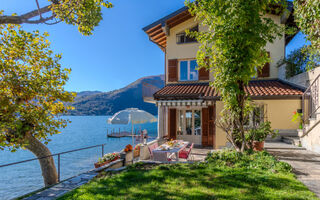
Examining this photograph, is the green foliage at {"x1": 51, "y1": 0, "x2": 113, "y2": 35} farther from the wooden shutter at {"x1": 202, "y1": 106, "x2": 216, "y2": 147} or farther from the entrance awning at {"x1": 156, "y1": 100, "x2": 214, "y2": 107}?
the wooden shutter at {"x1": 202, "y1": 106, "x2": 216, "y2": 147}

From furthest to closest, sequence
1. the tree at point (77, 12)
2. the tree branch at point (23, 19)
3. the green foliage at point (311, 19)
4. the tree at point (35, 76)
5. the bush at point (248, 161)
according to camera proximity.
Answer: the tree at point (77, 12)
the tree at point (35, 76)
the bush at point (248, 161)
the tree branch at point (23, 19)
the green foliage at point (311, 19)

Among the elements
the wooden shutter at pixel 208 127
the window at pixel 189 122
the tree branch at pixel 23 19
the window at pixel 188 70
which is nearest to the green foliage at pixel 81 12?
the tree branch at pixel 23 19

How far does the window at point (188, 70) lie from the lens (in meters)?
16.7

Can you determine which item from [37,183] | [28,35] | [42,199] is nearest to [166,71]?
[28,35]

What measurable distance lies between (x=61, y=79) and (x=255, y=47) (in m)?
8.84

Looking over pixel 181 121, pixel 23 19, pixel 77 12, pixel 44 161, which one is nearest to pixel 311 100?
pixel 181 121

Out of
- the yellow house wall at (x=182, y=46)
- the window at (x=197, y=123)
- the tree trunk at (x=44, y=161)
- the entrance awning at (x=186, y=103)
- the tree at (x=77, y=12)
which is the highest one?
the yellow house wall at (x=182, y=46)

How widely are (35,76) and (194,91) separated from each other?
33.7 ft

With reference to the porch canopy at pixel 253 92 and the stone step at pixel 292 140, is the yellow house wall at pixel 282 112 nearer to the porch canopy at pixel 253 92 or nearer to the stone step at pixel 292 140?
the stone step at pixel 292 140

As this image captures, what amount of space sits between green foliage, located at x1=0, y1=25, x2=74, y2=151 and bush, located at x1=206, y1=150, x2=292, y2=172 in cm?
722

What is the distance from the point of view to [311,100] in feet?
36.9

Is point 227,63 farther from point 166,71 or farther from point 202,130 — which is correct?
point 166,71

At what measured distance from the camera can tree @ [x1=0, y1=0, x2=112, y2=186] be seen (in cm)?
721

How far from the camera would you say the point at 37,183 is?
61.6 ft
